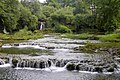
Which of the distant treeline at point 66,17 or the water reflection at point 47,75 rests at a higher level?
the distant treeline at point 66,17

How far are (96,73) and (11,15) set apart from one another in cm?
5451

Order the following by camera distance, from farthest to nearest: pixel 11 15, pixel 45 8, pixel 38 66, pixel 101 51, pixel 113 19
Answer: pixel 45 8 → pixel 11 15 → pixel 113 19 → pixel 101 51 → pixel 38 66

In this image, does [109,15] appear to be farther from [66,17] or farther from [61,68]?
[61,68]

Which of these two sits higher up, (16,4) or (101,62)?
(16,4)

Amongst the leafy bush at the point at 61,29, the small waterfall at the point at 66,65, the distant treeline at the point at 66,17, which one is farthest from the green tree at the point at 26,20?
the small waterfall at the point at 66,65

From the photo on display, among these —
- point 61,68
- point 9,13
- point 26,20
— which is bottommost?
point 61,68

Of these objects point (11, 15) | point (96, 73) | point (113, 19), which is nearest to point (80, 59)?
point (96, 73)

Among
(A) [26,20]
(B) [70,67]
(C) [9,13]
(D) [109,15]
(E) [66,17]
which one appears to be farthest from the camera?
(E) [66,17]

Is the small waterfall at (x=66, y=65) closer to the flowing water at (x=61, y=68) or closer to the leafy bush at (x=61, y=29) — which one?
the flowing water at (x=61, y=68)

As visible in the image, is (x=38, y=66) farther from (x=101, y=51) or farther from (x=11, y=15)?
(x=11, y=15)

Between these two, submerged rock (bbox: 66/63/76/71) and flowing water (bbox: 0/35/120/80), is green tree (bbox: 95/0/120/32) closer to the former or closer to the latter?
flowing water (bbox: 0/35/120/80)

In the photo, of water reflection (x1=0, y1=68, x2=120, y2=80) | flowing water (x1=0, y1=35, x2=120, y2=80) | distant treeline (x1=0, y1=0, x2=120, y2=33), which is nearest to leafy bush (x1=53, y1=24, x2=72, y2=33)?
distant treeline (x1=0, y1=0, x2=120, y2=33)

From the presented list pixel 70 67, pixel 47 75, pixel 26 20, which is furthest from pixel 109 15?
pixel 47 75

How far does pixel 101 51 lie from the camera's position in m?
39.8
